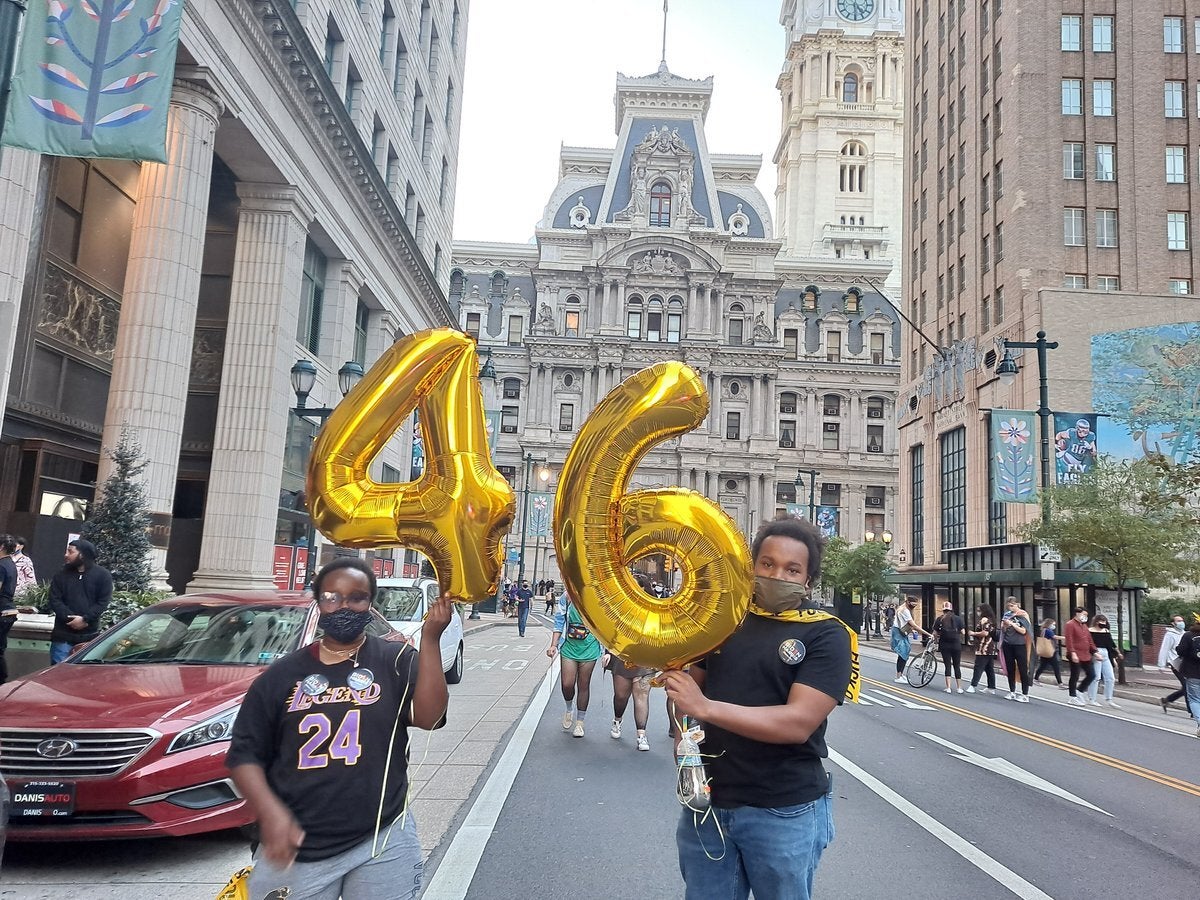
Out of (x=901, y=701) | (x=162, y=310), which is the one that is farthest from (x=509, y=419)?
(x=901, y=701)

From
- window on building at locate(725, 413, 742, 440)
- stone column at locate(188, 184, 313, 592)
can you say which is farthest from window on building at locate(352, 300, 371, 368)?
window on building at locate(725, 413, 742, 440)

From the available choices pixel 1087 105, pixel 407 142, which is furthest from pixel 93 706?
pixel 1087 105

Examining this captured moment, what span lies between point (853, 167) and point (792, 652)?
374 ft

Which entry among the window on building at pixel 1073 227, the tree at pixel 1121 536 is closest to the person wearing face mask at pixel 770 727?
the tree at pixel 1121 536

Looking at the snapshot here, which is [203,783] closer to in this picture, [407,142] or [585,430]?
[585,430]

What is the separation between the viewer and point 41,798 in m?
5.09

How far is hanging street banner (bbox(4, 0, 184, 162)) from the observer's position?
7578 mm

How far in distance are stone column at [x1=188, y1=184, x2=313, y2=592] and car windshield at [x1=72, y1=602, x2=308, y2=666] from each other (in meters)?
11.8

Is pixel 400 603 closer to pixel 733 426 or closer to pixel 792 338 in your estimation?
pixel 733 426

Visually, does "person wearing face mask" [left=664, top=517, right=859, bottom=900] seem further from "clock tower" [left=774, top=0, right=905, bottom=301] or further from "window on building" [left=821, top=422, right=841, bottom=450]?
"clock tower" [left=774, top=0, right=905, bottom=301]

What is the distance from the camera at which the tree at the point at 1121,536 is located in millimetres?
23969

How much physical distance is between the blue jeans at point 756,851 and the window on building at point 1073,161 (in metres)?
42.2

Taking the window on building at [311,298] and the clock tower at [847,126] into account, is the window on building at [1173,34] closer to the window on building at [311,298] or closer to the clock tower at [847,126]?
the window on building at [311,298]

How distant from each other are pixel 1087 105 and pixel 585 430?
44.2 meters
